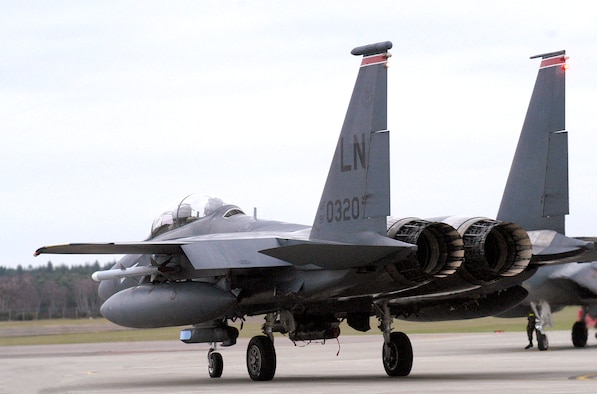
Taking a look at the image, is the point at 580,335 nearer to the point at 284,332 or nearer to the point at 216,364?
the point at 284,332

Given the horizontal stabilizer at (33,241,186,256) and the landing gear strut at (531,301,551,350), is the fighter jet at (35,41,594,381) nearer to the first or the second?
the horizontal stabilizer at (33,241,186,256)

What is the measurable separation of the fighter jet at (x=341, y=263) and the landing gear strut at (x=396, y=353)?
0.02 meters

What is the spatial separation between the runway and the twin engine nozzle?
5.41ft

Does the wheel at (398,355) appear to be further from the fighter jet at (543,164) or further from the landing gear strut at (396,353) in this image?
the fighter jet at (543,164)

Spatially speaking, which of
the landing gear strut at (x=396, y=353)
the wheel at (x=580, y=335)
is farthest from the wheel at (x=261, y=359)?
the wheel at (x=580, y=335)

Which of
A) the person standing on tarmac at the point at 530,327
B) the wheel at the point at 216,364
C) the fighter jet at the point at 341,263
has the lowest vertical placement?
the wheel at the point at 216,364

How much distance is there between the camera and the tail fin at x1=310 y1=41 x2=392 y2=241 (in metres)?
16.9

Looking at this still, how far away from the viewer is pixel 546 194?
1862 centimetres

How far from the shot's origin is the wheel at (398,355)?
18.8m

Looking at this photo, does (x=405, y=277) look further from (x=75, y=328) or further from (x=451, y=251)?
(x=75, y=328)

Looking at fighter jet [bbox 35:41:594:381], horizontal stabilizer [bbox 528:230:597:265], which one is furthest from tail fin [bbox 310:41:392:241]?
horizontal stabilizer [bbox 528:230:597:265]

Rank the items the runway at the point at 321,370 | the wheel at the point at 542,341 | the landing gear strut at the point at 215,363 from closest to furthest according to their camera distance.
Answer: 1. the runway at the point at 321,370
2. the landing gear strut at the point at 215,363
3. the wheel at the point at 542,341

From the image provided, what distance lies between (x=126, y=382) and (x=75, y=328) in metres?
36.2

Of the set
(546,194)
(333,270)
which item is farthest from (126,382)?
(546,194)
